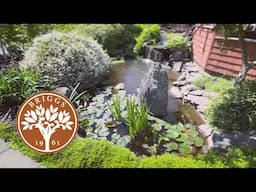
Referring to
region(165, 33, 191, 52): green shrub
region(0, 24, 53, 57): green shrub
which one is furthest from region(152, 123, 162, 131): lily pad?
region(0, 24, 53, 57): green shrub

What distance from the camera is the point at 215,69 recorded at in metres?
3.40

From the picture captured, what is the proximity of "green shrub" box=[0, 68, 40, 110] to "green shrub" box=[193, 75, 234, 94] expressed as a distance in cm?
153

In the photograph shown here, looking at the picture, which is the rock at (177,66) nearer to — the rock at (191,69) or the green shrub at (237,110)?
the rock at (191,69)

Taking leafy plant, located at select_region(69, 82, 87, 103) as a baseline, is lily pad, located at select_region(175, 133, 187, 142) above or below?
Result: below

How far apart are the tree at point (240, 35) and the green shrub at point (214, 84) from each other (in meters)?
0.09

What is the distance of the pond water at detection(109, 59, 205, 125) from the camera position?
3.19 m

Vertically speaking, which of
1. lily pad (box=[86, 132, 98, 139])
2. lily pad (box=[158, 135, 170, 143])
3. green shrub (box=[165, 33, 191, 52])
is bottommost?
lily pad (box=[158, 135, 170, 143])

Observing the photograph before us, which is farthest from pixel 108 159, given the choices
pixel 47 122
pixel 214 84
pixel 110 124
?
pixel 214 84

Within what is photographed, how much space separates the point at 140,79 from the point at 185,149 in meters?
0.82

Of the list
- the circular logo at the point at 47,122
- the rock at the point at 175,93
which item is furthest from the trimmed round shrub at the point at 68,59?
the rock at the point at 175,93

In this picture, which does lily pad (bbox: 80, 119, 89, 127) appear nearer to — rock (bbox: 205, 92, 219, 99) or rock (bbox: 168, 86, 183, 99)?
rock (bbox: 168, 86, 183, 99)

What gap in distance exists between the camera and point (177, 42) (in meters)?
3.60
